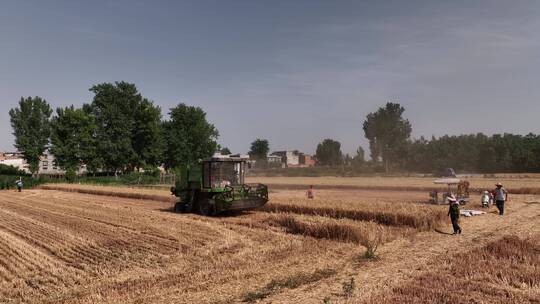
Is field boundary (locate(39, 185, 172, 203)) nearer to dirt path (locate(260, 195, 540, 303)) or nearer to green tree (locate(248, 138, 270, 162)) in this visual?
dirt path (locate(260, 195, 540, 303))

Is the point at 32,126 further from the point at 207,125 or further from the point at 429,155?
the point at 429,155

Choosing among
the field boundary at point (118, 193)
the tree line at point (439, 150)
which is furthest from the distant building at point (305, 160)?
the field boundary at point (118, 193)

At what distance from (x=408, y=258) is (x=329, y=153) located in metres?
142

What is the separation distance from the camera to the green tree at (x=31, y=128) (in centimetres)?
6788

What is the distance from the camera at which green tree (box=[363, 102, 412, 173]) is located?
335 feet

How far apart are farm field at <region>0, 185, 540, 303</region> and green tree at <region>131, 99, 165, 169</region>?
4408cm

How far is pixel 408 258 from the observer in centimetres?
1068

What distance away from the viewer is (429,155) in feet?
302

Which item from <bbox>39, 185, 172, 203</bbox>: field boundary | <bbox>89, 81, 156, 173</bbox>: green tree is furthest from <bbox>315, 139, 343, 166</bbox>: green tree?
<bbox>39, 185, 172, 203</bbox>: field boundary

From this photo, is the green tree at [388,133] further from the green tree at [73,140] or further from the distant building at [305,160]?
the distant building at [305,160]

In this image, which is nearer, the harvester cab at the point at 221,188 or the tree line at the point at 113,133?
the harvester cab at the point at 221,188

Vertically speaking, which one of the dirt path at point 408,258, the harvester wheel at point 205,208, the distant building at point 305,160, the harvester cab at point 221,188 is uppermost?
the distant building at point 305,160

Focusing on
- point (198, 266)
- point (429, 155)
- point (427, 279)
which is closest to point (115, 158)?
point (198, 266)

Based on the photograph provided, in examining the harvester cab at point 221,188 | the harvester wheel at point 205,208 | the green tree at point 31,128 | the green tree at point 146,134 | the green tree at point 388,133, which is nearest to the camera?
the harvester cab at point 221,188
